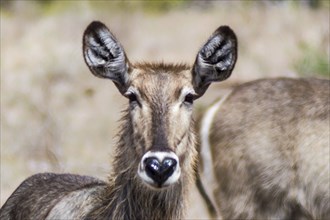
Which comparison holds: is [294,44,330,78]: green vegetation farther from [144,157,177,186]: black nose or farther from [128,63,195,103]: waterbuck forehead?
[144,157,177,186]: black nose

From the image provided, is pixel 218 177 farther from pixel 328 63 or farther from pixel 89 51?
pixel 328 63

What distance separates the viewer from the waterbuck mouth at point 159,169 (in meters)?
5.73

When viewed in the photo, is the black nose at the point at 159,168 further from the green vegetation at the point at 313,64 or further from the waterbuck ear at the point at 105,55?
the green vegetation at the point at 313,64

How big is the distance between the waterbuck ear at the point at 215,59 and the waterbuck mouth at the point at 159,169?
0.67m

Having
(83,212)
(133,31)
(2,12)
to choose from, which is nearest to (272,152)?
(83,212)

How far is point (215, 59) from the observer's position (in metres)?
6.43

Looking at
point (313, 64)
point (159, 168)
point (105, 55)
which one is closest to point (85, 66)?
point (313, 64)

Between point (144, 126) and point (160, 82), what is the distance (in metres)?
0.29

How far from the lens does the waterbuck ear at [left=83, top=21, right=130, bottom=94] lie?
6.32 meters

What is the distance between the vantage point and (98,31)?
251 inches

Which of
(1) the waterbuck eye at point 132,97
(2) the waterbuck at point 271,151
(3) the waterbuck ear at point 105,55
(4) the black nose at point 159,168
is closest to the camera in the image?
(4) the black nose at point 159,168

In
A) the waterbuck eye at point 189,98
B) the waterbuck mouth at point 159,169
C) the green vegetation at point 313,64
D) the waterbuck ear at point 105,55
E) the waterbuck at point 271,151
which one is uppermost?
the waterbuck ear at point 105,55

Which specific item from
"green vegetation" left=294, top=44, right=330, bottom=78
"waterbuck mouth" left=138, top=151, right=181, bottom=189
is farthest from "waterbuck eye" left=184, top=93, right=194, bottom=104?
"green vegetation" left=294, top=44, right=330, bottom=78

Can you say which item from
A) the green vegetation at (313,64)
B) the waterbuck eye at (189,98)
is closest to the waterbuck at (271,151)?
the waterbuck eye at (189,98)
